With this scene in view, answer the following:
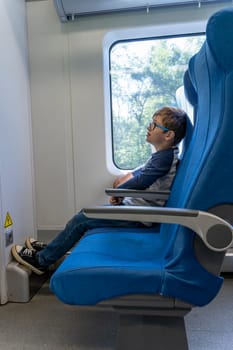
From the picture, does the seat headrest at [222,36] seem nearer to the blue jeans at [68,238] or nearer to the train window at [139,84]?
the blue jeans at [68,238]

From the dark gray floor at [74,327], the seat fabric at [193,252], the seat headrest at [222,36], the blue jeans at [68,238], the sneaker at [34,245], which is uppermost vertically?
the seat headrest at [222,36]

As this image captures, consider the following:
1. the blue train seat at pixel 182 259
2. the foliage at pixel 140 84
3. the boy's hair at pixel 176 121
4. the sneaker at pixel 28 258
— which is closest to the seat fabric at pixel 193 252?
the blue train seat at pixel 182 259

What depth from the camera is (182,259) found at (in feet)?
3.23

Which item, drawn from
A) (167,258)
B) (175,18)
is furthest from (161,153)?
(175,18)

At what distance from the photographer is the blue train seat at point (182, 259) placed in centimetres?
93

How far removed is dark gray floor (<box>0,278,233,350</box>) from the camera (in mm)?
1496

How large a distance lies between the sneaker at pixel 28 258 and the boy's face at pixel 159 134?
39.8 inches

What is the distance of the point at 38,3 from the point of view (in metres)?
2.24

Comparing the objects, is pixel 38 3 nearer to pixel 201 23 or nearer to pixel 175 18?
pixel 175 18

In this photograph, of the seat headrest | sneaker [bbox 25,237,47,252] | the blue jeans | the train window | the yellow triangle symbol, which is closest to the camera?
the seat headrest

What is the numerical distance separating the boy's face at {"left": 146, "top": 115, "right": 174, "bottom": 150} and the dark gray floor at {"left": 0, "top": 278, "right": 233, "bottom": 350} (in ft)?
3.18

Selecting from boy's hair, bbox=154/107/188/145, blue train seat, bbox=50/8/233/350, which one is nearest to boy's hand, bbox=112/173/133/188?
boy's hair, bbox=154/107/188/145

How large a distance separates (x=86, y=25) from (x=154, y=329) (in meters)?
1.98

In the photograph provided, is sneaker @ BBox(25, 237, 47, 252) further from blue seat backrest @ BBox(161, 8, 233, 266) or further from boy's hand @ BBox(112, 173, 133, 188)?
blue seat backrest @ BBox(161, 8, 233, 266)
